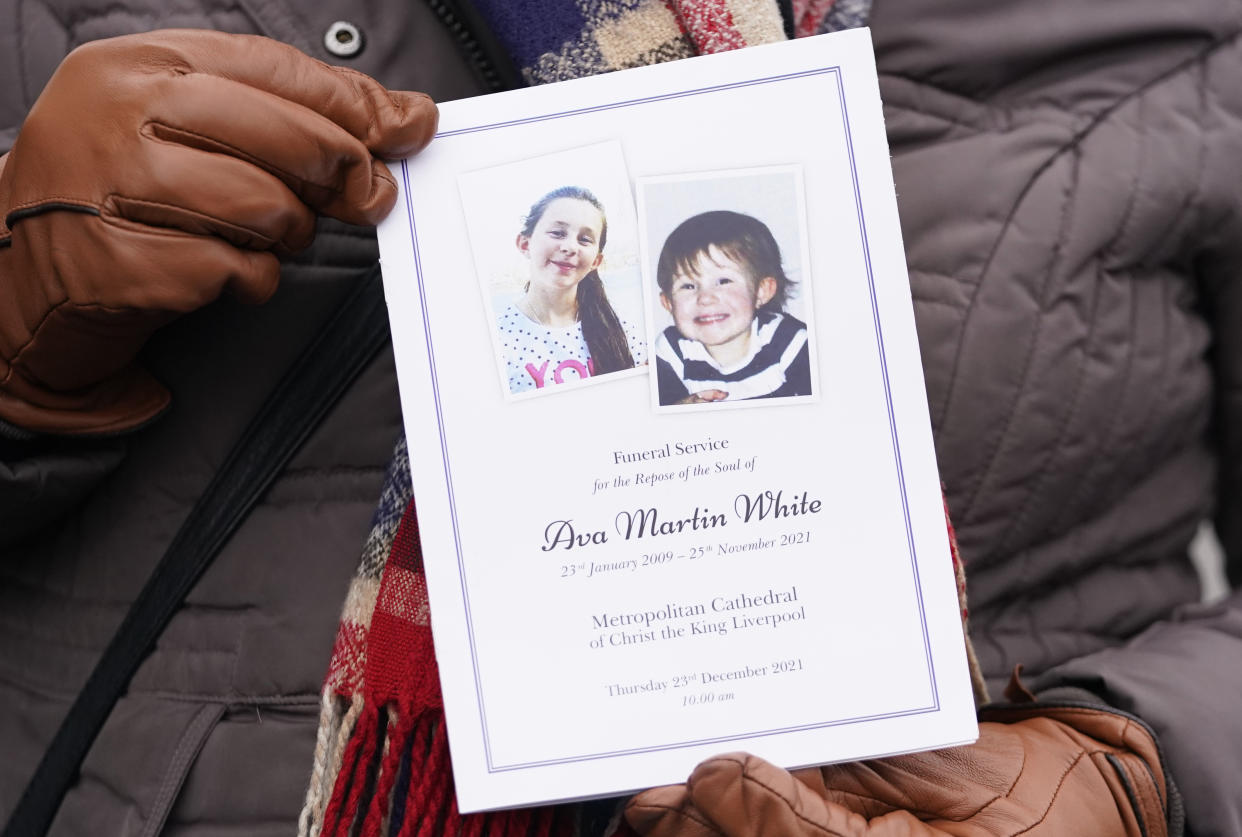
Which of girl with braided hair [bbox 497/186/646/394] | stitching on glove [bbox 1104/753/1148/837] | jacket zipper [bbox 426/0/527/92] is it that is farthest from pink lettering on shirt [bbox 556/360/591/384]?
stitching on glove [bbox 1104/753/1148/837]

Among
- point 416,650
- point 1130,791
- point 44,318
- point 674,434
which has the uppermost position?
point 44,318

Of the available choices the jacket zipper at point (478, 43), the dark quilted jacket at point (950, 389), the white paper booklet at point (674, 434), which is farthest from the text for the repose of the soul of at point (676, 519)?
the jacket zipper at point (478, 43)

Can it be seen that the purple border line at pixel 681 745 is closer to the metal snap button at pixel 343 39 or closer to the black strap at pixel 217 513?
the black strap at pixel 217 513

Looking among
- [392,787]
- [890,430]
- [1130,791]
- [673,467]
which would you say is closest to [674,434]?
[673,467]

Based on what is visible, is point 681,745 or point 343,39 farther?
point 343,39

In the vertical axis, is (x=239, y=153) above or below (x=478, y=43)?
below

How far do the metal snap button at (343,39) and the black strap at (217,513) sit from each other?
0.47 ft

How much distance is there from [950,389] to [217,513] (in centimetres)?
53

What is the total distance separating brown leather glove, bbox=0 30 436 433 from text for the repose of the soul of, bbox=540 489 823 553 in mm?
206

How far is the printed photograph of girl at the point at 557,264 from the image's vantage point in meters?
0.50

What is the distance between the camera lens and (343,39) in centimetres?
61

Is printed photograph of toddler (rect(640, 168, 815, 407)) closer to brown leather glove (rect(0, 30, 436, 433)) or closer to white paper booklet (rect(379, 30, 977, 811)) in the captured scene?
white paper booklet (rect(379, 30, 977, 811))

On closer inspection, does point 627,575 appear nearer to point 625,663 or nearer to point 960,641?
point 625,663

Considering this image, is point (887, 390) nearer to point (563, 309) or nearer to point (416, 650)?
point (563, 309)
